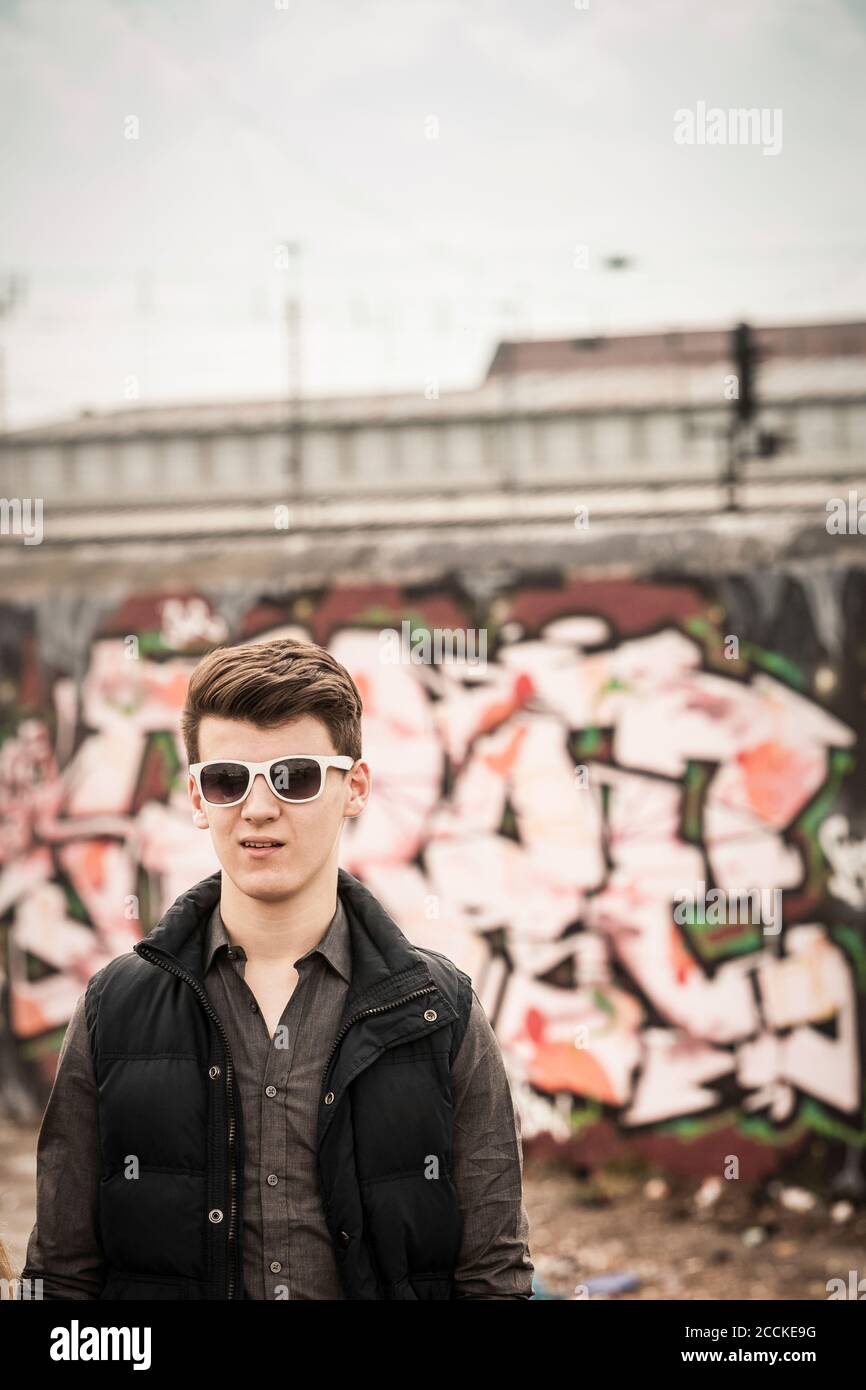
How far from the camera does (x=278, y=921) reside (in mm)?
2092

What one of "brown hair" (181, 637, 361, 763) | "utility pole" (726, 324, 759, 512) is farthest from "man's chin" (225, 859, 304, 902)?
"utility pole" (726, 324, 759, 512)

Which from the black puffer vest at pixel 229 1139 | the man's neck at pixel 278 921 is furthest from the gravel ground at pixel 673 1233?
the man's neck at pixel 278 921

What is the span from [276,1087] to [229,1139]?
0.33 ft

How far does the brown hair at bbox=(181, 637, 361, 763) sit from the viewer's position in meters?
2.08

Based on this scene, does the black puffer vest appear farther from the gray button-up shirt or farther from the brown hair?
the brown hair

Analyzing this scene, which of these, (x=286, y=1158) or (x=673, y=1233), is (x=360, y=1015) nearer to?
(x=286, y=1158)

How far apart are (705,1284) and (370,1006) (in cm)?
422

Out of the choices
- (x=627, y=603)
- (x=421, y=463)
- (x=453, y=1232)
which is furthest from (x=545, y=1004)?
(x=453, y=1232)

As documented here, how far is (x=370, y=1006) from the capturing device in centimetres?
203

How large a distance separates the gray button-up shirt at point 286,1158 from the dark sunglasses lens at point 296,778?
0.85ft

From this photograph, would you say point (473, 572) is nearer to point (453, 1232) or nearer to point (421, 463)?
point (421, 463)

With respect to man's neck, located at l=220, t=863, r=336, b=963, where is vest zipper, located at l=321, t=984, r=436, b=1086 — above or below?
Answer: below

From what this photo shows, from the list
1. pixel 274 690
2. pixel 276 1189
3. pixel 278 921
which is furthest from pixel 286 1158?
pixel 274 690

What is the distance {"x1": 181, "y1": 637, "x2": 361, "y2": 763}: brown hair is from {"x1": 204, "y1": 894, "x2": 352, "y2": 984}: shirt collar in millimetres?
276
